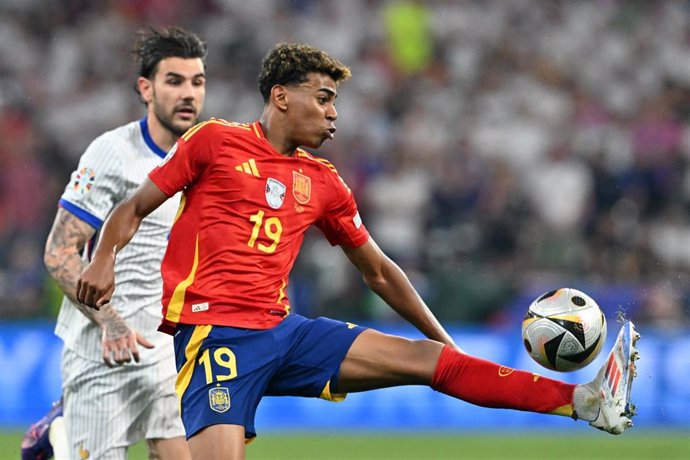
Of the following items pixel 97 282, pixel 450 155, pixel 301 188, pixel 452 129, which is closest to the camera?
pixel 97 282

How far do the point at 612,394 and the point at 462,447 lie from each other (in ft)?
18.0

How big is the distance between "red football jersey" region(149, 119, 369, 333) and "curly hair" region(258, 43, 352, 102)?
290 millimetres

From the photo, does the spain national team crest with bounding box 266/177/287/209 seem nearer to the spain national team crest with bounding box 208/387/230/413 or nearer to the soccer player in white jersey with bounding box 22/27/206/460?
the spain national team crest with bounding box 208/387/230/413

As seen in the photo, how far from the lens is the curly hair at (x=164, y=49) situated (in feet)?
21.7

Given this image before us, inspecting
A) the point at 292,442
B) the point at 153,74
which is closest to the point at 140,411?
the point at 153,74

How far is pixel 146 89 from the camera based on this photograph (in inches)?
262

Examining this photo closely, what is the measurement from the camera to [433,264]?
12.6m

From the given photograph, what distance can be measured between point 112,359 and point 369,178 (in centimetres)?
815

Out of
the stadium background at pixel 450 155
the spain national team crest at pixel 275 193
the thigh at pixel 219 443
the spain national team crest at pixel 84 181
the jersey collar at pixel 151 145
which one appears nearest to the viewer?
the thigh at pixel 219 443

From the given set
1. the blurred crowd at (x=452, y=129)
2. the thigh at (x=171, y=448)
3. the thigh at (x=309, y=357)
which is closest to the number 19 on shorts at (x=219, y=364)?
the thigh at (x=309, y=357)

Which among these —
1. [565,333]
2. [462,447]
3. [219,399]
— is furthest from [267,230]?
[462,447]

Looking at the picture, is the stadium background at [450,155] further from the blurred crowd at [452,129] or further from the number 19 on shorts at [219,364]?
the number 19 on shorts at [219,364]

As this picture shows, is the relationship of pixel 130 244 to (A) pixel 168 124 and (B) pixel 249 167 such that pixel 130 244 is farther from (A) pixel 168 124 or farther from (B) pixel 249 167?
(B) pixel 249 167

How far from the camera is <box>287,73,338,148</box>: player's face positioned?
18.4ft
